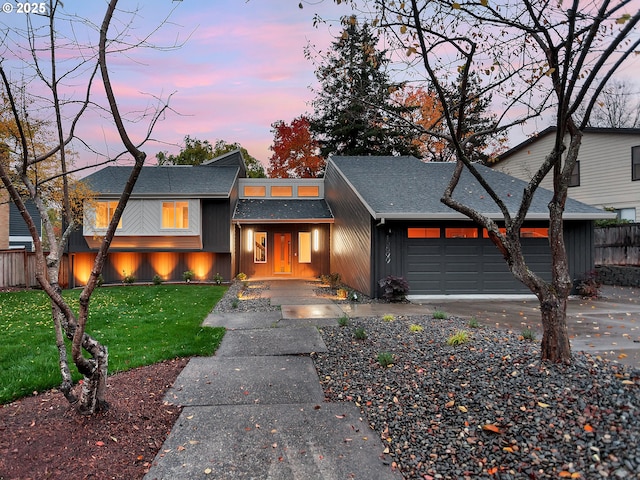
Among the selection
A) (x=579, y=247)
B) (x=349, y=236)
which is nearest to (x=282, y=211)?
(x=349, y=236)

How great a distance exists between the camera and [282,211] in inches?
634

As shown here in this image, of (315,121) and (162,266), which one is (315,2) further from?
(315,121)

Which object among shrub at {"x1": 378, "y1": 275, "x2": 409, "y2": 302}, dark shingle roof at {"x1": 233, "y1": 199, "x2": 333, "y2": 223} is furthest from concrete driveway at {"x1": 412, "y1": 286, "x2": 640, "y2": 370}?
dark shingle roof at {"x1": 233, "y1": 199, "x2": 333, "y2": 223}

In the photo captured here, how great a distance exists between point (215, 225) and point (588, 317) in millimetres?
11749

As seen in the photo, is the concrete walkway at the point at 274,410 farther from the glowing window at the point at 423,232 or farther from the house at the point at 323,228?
the glowing window at the point at 423,232

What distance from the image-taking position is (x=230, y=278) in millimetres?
14805

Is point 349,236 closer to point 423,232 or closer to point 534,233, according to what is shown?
point 423,232

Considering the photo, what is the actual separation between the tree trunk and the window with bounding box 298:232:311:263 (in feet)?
43.6

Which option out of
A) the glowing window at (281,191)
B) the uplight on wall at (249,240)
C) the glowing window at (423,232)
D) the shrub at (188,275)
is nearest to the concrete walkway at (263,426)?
the glowing window at (423,232)

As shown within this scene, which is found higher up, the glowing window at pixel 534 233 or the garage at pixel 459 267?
the glowing window at pixel 534 233

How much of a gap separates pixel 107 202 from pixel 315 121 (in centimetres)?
1605

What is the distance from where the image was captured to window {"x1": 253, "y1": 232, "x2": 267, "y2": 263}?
16.6 m

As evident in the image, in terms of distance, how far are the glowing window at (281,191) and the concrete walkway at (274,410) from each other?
437 inches

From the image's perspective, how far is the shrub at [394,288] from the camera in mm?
9500
